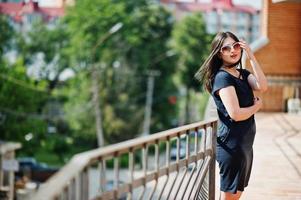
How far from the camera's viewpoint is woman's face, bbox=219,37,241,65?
276 cm

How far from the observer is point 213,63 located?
2.86m

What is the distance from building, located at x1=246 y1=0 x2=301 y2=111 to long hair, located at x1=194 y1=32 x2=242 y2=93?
293 inches

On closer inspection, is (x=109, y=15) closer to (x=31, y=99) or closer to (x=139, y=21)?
(x=139, y=21)

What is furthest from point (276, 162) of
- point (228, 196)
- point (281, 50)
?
point (281, 50)

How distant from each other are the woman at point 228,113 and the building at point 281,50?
7.46m

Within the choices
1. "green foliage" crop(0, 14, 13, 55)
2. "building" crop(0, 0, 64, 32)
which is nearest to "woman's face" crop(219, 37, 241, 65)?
"green foliage" crop(0, 14, 13, 55)

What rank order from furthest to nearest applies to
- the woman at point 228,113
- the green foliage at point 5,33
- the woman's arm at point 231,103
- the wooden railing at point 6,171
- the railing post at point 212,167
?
the green foliage at point 5,33 → the wooden railing at point 6,171 → the railing post at point 212,167 → the woman at point 228,113 → the woman's arm at point 231,103

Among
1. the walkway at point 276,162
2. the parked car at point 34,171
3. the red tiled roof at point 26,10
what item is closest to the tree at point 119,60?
the parked car at point 34,171

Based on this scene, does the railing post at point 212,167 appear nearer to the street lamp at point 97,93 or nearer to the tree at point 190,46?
the street lamp at point 97,93

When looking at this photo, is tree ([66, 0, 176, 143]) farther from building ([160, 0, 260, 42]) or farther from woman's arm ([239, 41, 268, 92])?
woman's arm ([239, 41, 268, 92])

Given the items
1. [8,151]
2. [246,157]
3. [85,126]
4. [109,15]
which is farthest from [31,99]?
[246,157]

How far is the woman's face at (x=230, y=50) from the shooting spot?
2760 millimetres

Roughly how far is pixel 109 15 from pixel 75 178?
1061 inches

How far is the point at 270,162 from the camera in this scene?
226 inches
